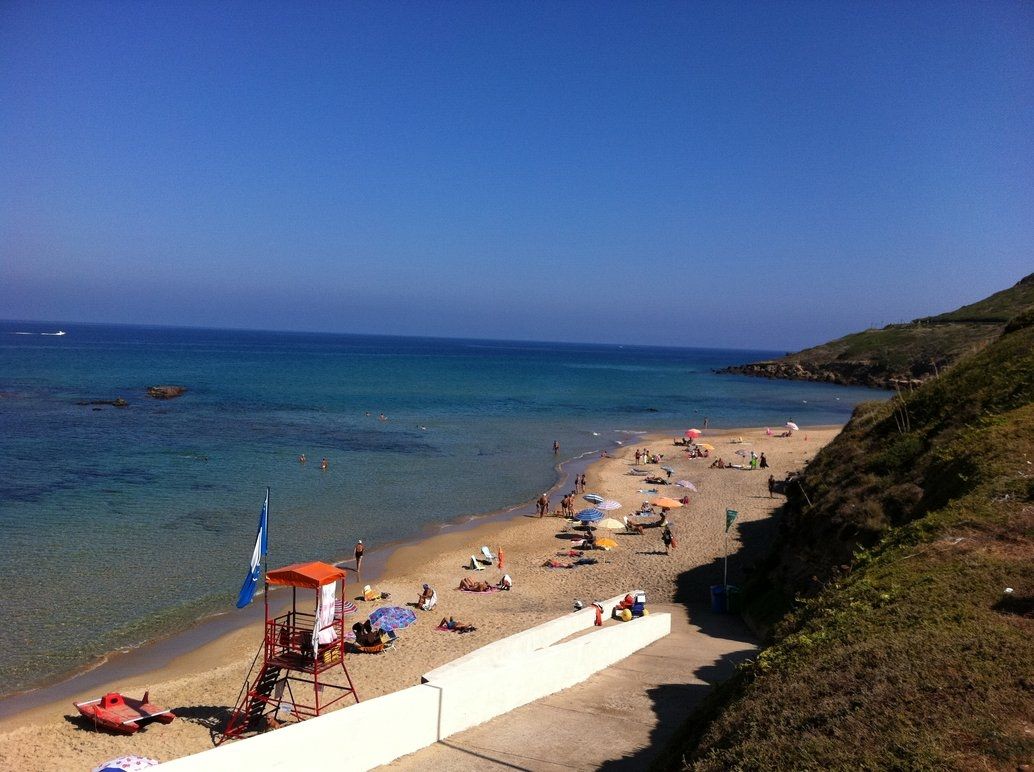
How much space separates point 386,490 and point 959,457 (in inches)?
1001

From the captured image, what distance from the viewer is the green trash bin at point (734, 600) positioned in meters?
17.0

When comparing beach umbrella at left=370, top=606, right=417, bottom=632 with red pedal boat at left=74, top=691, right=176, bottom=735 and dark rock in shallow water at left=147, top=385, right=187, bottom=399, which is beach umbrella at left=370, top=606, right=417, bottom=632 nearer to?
red pedal boat at left=74, top=691, right=176, bottom=735

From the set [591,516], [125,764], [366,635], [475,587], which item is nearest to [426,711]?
[125,764]

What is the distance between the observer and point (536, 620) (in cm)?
1784

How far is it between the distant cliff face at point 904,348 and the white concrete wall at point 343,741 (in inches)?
3530

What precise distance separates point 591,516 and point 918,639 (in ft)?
68.7

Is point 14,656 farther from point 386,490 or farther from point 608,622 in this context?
point 386,490

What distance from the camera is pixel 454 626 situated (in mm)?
17312

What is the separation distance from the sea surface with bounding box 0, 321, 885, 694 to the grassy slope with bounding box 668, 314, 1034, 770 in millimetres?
14494

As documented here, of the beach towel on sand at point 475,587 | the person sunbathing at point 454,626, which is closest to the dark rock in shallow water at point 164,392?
the beach towel on sand at point 475,587

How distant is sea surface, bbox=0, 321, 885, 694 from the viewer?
61.0 ft

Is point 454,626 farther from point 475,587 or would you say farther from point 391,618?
point 475,587

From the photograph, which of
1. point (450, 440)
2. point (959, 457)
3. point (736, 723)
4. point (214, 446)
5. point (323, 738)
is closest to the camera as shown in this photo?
point (736, 723)

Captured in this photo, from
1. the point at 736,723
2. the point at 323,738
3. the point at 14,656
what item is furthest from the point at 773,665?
the point at 14,656
